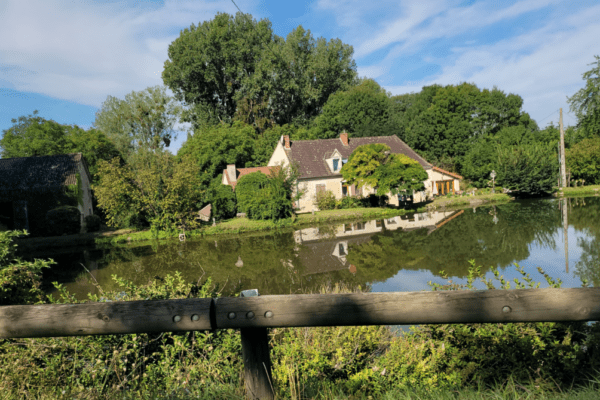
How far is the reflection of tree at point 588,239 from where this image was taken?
9363 mm

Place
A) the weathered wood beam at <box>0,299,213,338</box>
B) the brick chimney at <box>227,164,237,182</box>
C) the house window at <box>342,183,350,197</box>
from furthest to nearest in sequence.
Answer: the brick chimney at <box>227,164,237,182</box> < the house window at <box>342,183,350,197</box> < the weathered wood beam at <box>0,299,213,338</box>

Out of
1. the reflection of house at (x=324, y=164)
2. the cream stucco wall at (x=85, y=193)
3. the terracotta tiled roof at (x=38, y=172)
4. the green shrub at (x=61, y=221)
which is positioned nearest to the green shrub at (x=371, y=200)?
the reflection of house at (x=324, y=164)

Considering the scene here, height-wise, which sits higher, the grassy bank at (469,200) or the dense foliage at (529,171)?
the dense foliage at (529,171)

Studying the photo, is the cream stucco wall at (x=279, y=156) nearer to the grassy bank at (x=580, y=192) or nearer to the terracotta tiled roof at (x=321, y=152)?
the terracotta tiled roof at (x=321, y=152)

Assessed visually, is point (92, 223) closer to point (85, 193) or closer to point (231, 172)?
point (85, 193)

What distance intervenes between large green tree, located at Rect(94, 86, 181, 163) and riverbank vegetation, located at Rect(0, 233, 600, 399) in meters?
42.7

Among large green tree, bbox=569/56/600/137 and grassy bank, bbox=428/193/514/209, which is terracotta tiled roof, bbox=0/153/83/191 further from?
large green tree, bbox=569/56/600/137

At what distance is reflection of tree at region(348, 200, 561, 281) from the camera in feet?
38.6

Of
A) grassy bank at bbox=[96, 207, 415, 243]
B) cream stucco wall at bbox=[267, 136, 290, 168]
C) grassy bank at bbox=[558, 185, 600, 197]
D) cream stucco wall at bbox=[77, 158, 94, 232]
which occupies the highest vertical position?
cream stucco wall at bbox=[267, 136, 290, 168]

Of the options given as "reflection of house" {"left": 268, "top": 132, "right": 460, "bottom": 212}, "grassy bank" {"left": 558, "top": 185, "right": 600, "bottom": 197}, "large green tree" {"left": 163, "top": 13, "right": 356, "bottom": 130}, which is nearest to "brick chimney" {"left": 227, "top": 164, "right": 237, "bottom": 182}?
"reflection of house" {"left": 268, "top": 132, "right": 460, "bottom": 212}

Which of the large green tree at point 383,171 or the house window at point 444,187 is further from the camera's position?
the house window at point 444,187

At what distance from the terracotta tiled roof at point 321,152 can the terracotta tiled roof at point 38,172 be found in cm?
1769

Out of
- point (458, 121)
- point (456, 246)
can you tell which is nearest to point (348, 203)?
point (456, 246)

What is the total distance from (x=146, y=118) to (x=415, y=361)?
4593 centimetres
